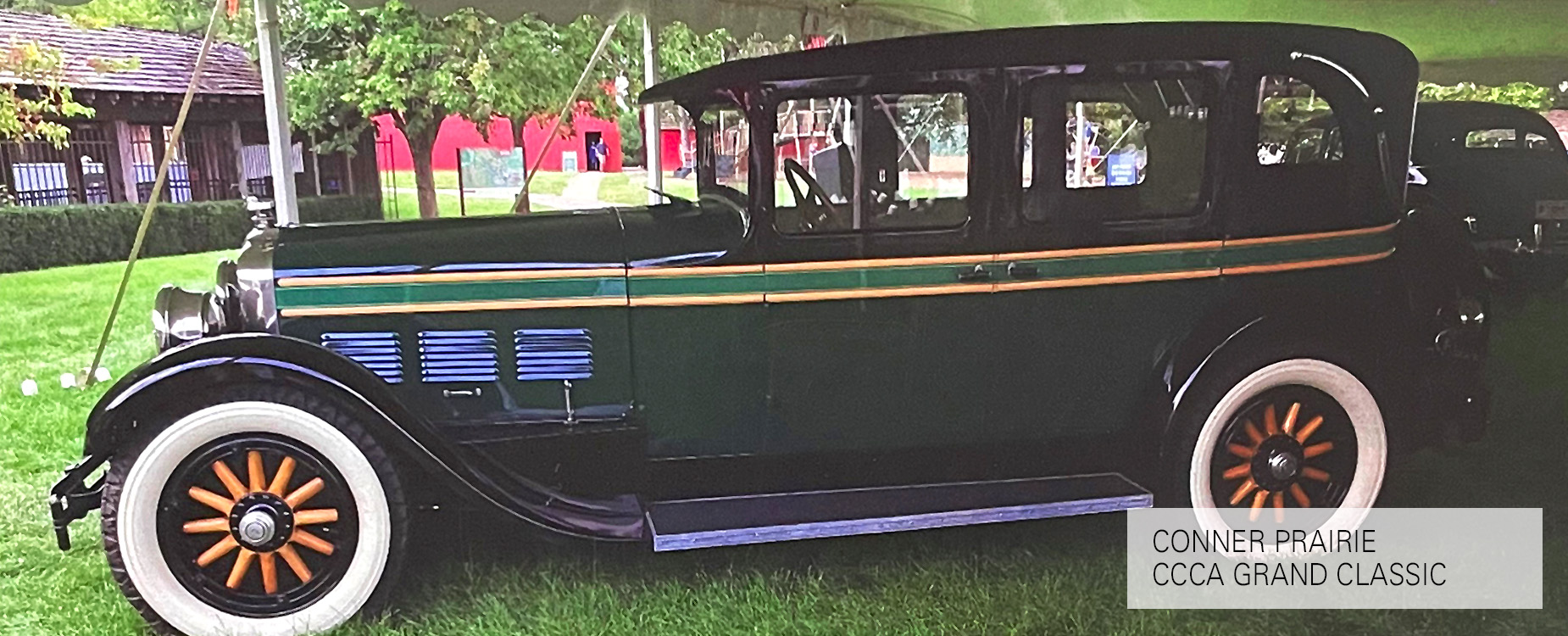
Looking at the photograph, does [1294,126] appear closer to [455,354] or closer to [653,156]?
[653,156]

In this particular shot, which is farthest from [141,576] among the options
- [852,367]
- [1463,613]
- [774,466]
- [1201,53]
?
[1463,613]

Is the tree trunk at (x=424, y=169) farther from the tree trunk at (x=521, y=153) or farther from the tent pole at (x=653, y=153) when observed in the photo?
the tent pole at (x=653, y=153)

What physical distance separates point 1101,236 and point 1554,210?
324 centimetres

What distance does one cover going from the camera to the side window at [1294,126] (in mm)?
2264

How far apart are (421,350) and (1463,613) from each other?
253 centimetres

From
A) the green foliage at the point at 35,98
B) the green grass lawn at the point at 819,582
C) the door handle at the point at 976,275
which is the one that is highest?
the green foliage at the point at 35,98

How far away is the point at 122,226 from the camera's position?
419 centimetres

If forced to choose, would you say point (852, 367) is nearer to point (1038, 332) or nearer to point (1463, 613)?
point (1038, 332)

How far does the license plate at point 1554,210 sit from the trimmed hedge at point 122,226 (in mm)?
5158

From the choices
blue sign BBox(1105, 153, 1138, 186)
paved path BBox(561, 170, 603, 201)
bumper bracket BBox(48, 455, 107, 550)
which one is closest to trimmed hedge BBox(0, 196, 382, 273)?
paved path BBox(561, 170, 603, 201)

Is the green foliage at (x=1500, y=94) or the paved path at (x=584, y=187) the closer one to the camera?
the green foliage at (x=1500, y=94)

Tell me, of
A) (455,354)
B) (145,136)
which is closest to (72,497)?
(455,354)

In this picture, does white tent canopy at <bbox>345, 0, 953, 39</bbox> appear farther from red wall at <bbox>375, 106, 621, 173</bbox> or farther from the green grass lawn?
the green grass lawn

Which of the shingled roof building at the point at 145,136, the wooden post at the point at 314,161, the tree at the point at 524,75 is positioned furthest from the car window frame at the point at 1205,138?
the wooden post at the point at 314,161
